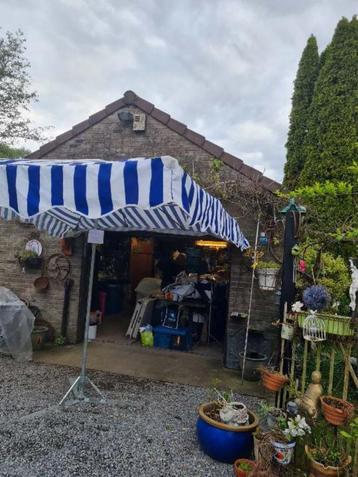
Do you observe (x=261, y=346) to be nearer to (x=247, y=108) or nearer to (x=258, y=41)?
(x=258, y=41)

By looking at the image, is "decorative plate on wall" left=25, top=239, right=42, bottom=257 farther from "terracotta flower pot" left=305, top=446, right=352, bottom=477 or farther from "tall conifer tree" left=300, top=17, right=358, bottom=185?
"tall conifer tree" left=300, top=17, right=358, bottom=185

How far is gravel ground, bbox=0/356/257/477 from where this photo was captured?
3219 mm

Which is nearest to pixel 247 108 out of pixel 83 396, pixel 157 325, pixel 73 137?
pixel 73 137

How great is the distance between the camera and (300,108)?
10961 mm

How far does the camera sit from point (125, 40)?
8188 millimetres

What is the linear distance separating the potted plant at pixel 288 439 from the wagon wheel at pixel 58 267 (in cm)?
562

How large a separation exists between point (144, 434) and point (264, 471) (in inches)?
62.5

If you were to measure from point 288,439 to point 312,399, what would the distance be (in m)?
0.52

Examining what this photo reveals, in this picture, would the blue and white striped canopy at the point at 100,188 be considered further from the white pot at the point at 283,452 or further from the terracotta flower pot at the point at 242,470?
the terracotta flower pot at the point at 242,470

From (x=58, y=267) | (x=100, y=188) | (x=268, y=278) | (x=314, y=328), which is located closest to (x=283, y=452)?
(x=314, y=328)

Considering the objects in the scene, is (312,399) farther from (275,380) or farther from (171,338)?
(171,338)

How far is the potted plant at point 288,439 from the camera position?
2943 mm

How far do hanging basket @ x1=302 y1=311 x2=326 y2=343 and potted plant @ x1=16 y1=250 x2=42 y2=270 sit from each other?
19.5ft

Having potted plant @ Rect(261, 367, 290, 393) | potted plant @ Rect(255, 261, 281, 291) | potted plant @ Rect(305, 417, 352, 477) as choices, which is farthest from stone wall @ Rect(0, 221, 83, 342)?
potted plant @ Rect(305, 417, 352, 477)
